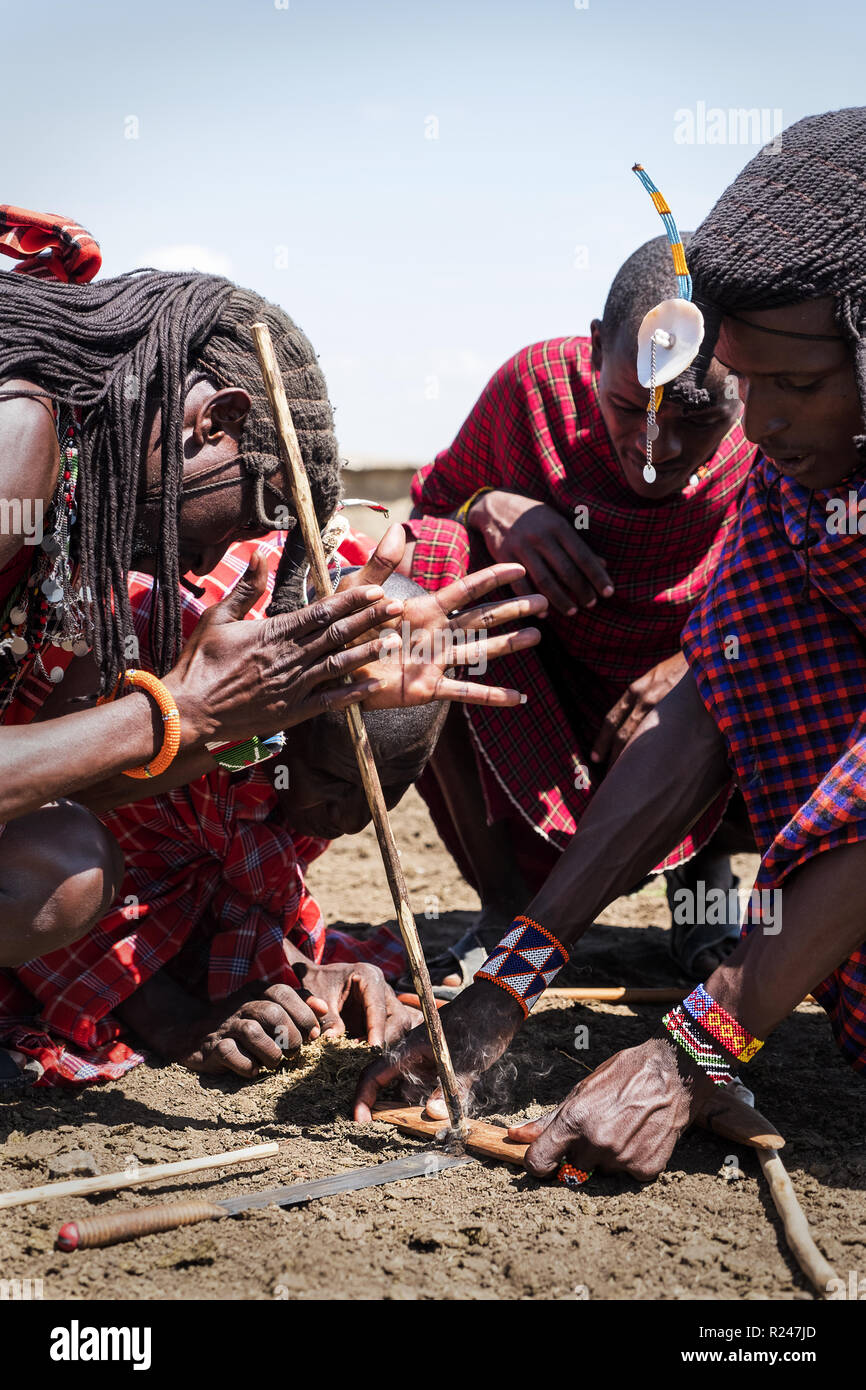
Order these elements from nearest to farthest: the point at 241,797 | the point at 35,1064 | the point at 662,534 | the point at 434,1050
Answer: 1. the point at 434,1050
2. the point at 35,1064
3. the point at 241,797
4. the point at 662,534

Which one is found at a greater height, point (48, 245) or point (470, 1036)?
point (48, 245)

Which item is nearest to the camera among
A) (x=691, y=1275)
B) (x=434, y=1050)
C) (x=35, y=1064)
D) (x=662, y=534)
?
(x=691, y=1275)

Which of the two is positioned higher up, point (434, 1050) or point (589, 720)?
point (589, 720)

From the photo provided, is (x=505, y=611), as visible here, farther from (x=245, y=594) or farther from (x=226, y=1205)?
(x=226, y=1205)

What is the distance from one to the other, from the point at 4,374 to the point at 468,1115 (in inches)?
67.6

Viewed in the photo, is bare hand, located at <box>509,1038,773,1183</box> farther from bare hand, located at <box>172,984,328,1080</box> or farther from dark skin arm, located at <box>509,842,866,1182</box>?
bare hand, located at <box>172,984,328,1080</box>

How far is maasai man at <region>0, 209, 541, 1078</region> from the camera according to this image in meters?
2.38

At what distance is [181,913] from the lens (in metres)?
3.17

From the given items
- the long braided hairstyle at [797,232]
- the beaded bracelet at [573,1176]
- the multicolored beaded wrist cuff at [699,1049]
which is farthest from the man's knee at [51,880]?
the long braided hairstyle at [797,232]

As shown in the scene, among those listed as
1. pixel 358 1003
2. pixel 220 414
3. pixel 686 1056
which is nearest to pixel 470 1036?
pixel 686 1056

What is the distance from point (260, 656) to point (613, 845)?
2.96 ft

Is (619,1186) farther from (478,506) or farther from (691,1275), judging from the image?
(478,506)

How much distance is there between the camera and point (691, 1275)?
80.6 inches

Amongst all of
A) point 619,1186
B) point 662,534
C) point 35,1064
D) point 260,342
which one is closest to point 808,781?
point 619,1186
